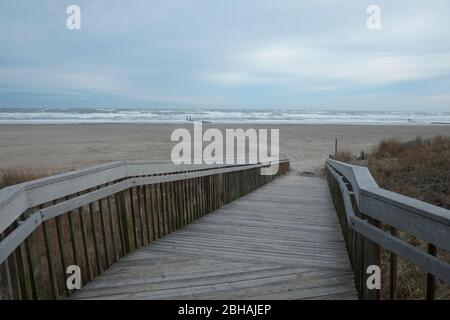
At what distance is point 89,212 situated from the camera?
3992 millimetres

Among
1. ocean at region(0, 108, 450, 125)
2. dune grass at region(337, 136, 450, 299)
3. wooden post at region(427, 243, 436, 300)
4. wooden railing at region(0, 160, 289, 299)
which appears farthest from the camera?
ocean at region(0, 108, 450, 125)

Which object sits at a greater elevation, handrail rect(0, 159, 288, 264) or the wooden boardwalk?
handrail rect(0, 159, 288, 264)

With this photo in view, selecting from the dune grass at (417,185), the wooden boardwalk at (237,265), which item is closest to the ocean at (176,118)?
the dune grass at (417,185)

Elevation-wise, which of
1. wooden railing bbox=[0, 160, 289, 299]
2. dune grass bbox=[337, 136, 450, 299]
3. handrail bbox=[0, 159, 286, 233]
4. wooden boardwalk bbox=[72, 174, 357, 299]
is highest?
handrail bbox=[0, 159, 286, 233]

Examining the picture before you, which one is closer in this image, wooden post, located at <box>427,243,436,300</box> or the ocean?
wooden post, located at <box>427,243,436,300</box>

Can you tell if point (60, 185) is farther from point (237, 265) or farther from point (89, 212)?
point (237, 265)

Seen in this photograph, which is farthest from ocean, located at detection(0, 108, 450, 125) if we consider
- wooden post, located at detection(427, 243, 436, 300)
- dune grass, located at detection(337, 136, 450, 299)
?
wooden post, located at detection(427, 243, 436, 300)

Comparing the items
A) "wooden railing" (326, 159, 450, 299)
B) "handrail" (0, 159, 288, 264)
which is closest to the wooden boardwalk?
"wooden railing" (326, 159, 450, 299)

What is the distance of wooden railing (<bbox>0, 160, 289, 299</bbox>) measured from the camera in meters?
2.21

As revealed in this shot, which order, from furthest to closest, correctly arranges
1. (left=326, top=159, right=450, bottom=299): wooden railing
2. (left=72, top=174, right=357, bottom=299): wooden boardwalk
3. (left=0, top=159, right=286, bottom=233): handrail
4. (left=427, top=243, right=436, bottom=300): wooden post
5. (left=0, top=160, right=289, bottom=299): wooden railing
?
(left=72, top=174, right=357, bottom=299): wooden boardwalk, (left=0, top=160, right=289, bottom=299): wooden railing, (left=0, top=159, right=286, bottom=233): handrail, (left=427, top=243, right=436, bottom=300): wooden post, (left=326, top=159, right=450, bottom=299): wooden railing

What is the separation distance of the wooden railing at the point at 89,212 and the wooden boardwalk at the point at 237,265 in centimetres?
19

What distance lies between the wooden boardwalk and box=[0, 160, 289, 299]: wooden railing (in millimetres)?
187

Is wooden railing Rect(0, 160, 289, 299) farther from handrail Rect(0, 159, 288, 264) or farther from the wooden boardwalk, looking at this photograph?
the wooden boardwalk

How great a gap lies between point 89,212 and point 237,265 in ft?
5.78
